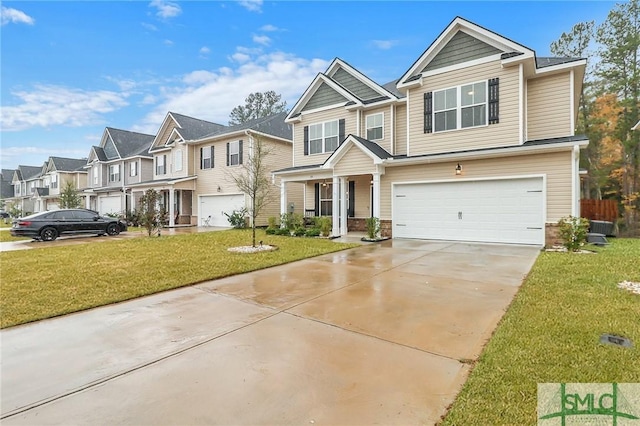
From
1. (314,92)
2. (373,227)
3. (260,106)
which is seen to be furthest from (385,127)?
(260,106)

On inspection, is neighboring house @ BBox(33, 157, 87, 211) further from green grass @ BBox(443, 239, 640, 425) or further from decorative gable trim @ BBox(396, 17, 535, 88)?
green grass @ BBox(443, 239, 640, 425)

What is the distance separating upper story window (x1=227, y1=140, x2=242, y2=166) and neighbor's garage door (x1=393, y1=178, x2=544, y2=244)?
35.1ft

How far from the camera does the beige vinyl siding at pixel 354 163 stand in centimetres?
1301

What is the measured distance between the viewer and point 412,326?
4043mm

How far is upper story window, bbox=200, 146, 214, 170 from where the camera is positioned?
70.6 feet

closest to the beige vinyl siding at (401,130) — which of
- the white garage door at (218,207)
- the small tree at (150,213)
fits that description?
the white garage door at (218,207)

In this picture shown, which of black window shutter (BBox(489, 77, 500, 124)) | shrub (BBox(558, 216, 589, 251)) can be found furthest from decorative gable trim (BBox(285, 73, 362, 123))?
shrub (BBox(558, 216, 589, 251))

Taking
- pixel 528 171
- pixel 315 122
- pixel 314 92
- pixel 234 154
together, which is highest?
pixel 314 92

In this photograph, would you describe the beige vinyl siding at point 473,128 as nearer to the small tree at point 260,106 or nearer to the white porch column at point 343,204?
the white porch column at point 343,204

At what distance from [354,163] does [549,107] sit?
280 inches

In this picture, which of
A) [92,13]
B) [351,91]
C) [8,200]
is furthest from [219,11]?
[8,200]

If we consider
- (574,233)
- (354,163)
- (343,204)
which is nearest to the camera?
(574,233)

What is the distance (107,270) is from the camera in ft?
24.4

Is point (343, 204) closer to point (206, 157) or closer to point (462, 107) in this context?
point (462, 107)
